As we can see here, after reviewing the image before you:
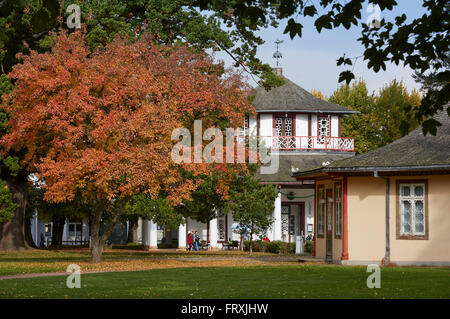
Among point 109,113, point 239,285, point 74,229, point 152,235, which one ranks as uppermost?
point 109,113

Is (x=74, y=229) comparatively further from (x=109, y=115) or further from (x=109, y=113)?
(x=109, y=115)

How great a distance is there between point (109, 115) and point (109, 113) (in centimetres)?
37

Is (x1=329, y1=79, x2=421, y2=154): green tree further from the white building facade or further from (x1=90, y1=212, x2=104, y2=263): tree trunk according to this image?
(x1=90, y1=212, x2=104, y2=263): tree trunk

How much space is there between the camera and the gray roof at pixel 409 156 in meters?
27.5

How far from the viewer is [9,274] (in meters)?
24.1

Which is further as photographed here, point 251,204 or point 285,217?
point 285,217

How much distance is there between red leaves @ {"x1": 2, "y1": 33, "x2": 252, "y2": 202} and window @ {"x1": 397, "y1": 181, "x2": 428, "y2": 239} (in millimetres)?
7301

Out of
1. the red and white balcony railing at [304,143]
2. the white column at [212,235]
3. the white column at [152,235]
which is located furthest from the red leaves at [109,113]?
the white column at [152,235]

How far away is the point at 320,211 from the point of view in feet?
106

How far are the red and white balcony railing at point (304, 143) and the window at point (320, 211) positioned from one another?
766 inches

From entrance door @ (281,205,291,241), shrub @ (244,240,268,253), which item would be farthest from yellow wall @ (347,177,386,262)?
entrance door @ (281,205,291,241)

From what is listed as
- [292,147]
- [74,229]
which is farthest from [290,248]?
[74,229]
